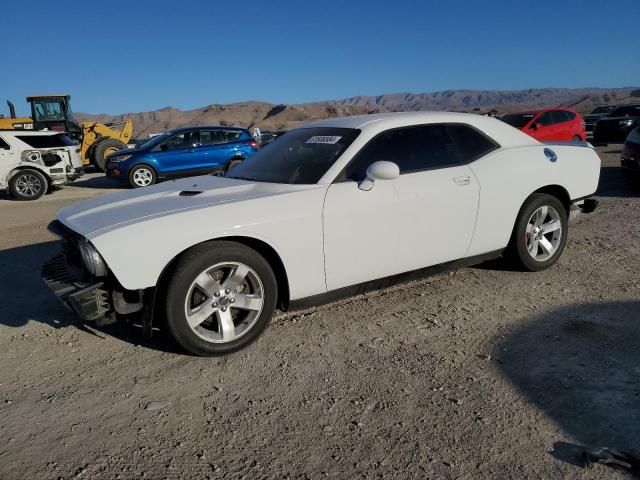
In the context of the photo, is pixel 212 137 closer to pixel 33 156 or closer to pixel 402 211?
pixel 33 156

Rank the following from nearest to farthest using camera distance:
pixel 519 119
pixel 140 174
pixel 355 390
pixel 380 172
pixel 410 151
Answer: pixel 355 390
pixel 380 172
pixel 410 151
pixel 140 174
pixel 519 119

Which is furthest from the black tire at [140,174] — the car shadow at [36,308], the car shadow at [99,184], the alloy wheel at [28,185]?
the car shadow at [36,308]

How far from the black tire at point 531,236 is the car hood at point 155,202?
6.63 feet

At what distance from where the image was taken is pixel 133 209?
3.43 meters

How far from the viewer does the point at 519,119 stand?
1429cm

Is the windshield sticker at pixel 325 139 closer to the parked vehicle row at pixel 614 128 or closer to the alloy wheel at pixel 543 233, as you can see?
the alloy wheel at pixel 543 233

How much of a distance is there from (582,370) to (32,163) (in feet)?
40.1

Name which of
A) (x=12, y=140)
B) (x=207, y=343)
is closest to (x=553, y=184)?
(x=207, y=343)

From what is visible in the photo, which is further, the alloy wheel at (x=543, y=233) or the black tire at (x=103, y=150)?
the black tire at (x=103, y=150)

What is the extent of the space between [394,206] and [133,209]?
71.7 inches

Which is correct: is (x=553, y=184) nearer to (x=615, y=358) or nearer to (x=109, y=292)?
(x=615, y=358)

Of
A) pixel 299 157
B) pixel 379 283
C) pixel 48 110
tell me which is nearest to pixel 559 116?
pixel 299 157

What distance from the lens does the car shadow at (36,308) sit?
3.66 m

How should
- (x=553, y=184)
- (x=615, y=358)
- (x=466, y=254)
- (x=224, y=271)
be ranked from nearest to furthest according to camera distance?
(x=615, y=358)
(x=224, y=271)
(x=466, y=254)
(x=553, y=184)
